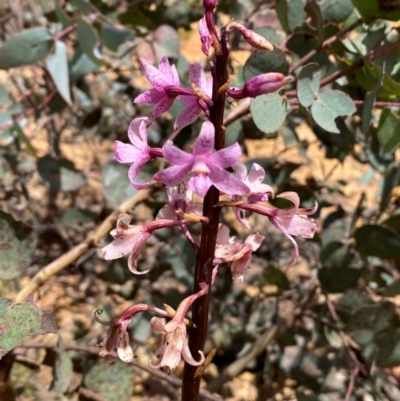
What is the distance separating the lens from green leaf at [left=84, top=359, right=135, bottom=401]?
2.45ft

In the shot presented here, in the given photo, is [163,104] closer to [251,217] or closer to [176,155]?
[176,155]

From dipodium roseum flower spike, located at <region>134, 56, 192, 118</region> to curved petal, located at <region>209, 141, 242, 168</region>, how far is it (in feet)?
0.26

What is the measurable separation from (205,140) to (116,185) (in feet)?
2.02

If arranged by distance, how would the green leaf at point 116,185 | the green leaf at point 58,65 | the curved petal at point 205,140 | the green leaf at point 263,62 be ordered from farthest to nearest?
1. the green leaf at point 116,185
2. the green leaf at point 58,65
3. the green leaf at point 263,62
4. the curved petal at point 205,140

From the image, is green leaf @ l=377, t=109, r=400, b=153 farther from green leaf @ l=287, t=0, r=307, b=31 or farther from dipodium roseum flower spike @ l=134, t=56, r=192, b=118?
dipodium roseum flower spike @ l=134, t=56, r=192, b=118

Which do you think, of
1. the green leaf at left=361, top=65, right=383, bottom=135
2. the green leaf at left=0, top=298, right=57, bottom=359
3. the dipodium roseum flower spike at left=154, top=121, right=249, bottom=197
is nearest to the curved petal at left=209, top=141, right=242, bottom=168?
the dipodium roseum flower spike at left=154, top=121, right=249, bottom=197

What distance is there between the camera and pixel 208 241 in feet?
1.49

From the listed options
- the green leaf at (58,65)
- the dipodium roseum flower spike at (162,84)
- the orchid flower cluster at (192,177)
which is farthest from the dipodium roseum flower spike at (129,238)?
the green leaf at (58,65)

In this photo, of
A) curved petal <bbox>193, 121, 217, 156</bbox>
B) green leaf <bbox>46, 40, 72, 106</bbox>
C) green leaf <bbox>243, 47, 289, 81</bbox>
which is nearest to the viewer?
curved petal <bbox>193, 121, 217, 156</bbox>

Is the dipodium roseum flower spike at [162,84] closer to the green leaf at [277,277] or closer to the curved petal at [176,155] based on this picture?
the curved petal at [176,155]

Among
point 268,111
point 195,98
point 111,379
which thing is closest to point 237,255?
point 195,98

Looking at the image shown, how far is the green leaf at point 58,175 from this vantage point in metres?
1.02

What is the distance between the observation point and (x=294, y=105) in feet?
2.39

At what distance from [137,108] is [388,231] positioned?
2.23 feet
